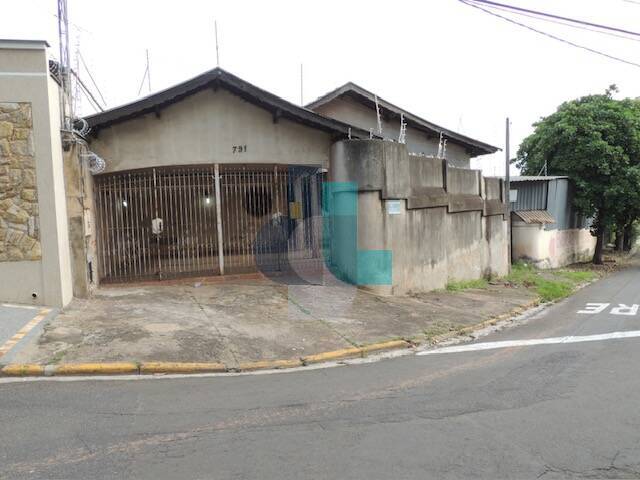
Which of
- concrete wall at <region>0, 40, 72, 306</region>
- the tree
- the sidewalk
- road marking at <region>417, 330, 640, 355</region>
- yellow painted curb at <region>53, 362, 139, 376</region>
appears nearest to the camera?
yellow painted curb at <region>53, 362, 139, 376</region>

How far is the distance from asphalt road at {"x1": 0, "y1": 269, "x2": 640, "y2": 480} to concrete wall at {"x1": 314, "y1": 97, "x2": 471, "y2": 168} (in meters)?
12.2

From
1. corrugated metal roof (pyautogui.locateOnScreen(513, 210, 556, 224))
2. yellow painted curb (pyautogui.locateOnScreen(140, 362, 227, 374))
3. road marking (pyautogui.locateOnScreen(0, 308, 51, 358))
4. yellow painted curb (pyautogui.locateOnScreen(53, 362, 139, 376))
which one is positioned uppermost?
corrugated metal roof (pyautogui.locateOnScreen(513, 210, 556, 224))

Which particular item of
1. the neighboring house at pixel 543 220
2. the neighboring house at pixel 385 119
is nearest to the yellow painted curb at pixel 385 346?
the neighboring house at pixel 385 119

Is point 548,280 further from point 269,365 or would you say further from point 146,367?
point 146,367

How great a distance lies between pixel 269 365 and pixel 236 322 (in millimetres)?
1737

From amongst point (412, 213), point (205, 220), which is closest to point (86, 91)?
point (205, 220)

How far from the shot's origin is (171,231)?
1195 centimetres

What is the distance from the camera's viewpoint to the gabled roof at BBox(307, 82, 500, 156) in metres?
16.0

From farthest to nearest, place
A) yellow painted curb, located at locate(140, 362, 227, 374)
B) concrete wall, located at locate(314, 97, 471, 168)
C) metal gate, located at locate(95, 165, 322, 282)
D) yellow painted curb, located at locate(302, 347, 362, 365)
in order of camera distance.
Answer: concrete wall, located at locate(314, 97, 471, 168) → metal gate, located at locate(95, 165, 322, 282) → yellow painted curb, located at locate(302, 347, 362, 365) → yellow painted curb, located at locate(140, 362, 227, 374)

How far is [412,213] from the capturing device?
37.6 ft

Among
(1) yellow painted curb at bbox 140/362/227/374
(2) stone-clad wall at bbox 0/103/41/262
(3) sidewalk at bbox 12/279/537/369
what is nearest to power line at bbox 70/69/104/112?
(2) stone-clad wall at bbox 0/103/41/262

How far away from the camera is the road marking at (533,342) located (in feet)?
24.4

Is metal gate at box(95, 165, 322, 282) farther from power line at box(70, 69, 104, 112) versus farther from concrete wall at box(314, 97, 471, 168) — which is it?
concrete wall at box(314, 97, 471, 168)

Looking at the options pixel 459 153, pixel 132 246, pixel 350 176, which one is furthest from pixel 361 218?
pixel 459 153
